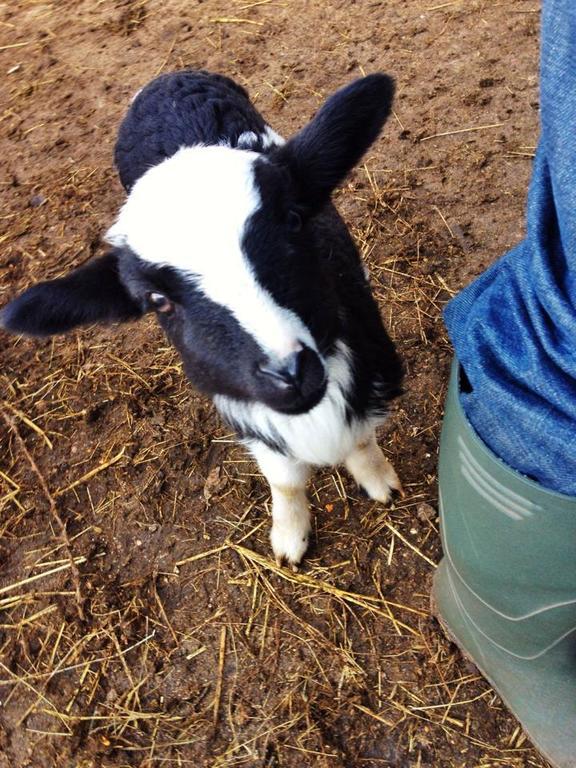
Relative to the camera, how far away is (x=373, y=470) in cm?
261

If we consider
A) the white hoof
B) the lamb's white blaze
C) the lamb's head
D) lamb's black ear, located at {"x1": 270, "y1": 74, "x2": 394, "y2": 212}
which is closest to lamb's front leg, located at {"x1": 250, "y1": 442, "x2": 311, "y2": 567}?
the white hoof

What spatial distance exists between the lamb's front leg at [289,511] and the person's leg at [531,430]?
0.65m

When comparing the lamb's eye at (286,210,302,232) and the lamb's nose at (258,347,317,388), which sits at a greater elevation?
the lamb's eye at (286,210,302,232)

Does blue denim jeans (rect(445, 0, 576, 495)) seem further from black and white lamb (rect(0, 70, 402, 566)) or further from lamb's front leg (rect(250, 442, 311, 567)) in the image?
lamb's front leg (rect(250, 442, 311, 567))

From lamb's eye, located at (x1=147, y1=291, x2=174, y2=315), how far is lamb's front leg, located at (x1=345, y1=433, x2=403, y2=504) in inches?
37.4

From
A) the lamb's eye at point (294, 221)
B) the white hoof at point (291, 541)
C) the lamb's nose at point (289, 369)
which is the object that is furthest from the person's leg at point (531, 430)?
the white hoof at point (291, 541)

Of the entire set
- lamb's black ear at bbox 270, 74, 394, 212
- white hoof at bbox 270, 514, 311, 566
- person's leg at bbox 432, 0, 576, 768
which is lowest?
white hoof at bbox 270, 514, 311, 566

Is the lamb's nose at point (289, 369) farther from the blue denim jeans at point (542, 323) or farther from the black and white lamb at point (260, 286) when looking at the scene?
the blue denim jeans at point (542, 323)

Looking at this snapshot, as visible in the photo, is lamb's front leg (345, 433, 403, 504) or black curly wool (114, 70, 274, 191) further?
lamb's front leg (345, 433, 403, 504)

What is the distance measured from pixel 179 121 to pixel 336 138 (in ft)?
2.58

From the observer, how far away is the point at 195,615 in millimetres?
2549

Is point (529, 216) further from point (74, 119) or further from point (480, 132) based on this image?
point (74, 119)

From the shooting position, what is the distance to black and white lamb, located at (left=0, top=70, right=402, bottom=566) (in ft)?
5.54

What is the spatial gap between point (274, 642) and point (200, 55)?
405cm
